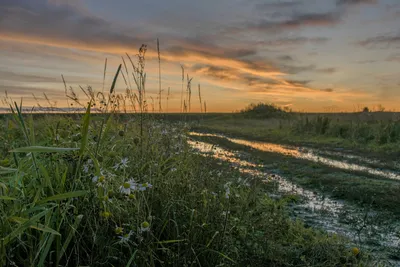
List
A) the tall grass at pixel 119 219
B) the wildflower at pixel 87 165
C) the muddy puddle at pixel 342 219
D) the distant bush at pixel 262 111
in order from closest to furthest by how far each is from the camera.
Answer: the tall grass at pixel 119 219, the wildflower at pixel 87 165, the muddy puddle at pixel 342 219, the distant bush at pixel 262 111

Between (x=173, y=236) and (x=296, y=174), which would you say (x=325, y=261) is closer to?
(x=173, y=236)

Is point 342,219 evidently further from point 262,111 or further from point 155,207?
point 262,111

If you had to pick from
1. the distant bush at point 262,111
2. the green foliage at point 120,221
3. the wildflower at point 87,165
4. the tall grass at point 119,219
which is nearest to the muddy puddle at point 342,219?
the tall grass at point 119,219

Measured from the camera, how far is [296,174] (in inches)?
308

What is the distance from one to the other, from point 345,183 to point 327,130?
9.42m

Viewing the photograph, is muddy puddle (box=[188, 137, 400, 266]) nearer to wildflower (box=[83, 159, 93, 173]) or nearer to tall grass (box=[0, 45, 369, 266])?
tall grass (box=[0, 45, 369, 266])

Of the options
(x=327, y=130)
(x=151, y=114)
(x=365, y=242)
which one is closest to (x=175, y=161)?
(x=151, y=114)

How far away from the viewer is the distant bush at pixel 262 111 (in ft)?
104

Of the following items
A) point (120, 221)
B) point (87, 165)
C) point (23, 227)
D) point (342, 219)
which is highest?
point (87, 165)

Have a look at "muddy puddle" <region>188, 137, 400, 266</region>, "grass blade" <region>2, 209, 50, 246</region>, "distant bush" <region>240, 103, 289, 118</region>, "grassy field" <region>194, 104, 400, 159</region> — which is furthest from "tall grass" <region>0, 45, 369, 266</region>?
"distant bush" <region>240, 103, 289, 118</region>

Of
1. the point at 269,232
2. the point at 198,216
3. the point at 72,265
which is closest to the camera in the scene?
the point at 72,265

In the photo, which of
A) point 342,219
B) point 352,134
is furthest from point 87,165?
point 352,134

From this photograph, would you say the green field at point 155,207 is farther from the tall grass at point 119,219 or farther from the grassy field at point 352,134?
the grassy field at point 352,134

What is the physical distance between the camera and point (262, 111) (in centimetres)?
3328
